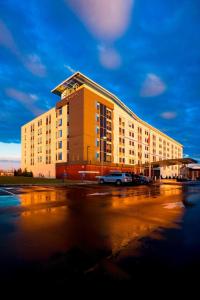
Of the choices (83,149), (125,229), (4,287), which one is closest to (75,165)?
(83,149)

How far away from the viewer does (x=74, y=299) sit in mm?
3588

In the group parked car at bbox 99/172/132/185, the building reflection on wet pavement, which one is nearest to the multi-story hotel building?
parked car at bbox 99/172/132/185

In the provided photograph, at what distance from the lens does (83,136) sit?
5831cm

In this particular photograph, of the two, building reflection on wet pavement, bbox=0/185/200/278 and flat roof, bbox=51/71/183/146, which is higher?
flat roof, bbox=51/71/183/146

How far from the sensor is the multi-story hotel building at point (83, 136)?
2350 inches

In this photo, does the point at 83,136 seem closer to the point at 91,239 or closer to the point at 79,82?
the point at 79,82

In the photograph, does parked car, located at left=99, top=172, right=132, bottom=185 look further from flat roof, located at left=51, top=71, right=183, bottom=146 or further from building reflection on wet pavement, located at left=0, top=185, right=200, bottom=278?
flat roof, located at left=51, top=71, right=183, bottom=146

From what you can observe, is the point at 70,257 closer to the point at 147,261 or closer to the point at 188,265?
the point at 147,261

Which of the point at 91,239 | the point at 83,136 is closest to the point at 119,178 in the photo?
the point at 83,136

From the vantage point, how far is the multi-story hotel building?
196 ft

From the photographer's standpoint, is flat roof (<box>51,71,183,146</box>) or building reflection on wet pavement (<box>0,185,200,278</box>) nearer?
building reflection on wet pavement (<box>0,185,200,278</box>)

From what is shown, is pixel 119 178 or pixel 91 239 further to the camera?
pixel 119 178

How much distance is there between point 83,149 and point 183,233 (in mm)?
50934

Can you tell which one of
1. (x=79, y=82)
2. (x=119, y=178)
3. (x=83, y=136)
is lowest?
(x=119, y=178)
